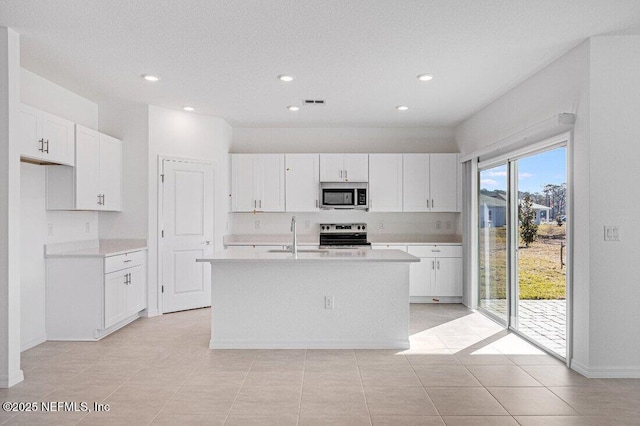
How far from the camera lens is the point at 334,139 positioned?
279 inches

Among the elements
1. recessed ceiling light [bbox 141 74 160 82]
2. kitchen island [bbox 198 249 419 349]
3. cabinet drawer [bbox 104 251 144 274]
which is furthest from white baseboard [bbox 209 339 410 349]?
recessed ceiling light [bbox 141 74 160 82]

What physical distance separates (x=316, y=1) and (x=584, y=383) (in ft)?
10.9

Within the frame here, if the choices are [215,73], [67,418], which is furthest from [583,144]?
[67,418]

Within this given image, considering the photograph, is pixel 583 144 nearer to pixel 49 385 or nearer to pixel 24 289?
pixel 49 385

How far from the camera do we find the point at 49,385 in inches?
133

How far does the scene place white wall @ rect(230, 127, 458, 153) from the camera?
707 centimetres

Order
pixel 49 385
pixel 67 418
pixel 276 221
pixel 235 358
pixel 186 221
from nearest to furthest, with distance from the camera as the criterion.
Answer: pixel 67 418
pixel 49 385
pixel 235 358
pixel 186 221
pixel 276 221

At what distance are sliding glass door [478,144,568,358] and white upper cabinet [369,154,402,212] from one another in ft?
4.41

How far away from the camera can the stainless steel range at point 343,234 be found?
22.3 feet

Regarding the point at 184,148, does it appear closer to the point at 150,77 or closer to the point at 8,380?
the point at 150,77

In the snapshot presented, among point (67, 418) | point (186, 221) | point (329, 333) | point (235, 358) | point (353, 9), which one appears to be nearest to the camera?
point (67, 418)

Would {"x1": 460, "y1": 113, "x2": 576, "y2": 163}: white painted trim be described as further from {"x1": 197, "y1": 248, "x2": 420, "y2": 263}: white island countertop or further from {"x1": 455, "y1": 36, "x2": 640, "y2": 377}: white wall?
{"x1": 197, "y1": 248, "x2": 420, "y2": 263}: white island countertop

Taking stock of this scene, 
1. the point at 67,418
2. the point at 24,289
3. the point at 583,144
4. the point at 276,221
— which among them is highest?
the point at 583,144

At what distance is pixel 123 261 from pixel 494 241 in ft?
14.1
